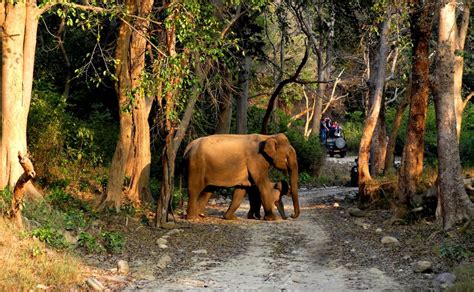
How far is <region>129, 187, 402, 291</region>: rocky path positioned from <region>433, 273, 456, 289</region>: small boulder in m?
0.55

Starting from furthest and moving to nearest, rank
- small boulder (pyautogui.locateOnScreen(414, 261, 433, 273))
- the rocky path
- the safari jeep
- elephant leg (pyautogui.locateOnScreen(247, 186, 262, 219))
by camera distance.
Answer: the safari jeep
elephant leg (pyautogui.locateOnScreen(247, 186, 262, 219))
small boulder (pyautogui.locateOnScreen(414, 261, 433, 273))
the rocky path

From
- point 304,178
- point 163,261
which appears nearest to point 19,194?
point 163,261


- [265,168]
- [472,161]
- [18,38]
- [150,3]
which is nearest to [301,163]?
[472,161]

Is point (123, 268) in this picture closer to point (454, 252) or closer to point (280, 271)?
point (280, 271)

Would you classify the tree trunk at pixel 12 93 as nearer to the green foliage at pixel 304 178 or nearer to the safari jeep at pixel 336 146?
the green foliage at pixel 304 178

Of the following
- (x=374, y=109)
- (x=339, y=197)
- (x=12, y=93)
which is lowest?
(x=339, y=197)

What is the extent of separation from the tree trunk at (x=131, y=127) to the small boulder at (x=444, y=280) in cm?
784

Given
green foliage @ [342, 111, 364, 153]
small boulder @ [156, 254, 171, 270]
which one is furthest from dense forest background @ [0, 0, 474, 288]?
green foliage @ [342, 111, 364, 153]

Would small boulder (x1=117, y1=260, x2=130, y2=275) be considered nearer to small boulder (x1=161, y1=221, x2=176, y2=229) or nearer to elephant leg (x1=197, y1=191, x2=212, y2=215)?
small boulder (x1=161, y1=221, x2=176, y2=229)

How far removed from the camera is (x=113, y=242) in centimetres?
1334

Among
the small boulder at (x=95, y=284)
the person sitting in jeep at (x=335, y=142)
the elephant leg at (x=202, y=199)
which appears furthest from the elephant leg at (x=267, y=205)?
the person sitting in jeep at (x=335, y=142)

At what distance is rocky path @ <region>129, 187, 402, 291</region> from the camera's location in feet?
35.7

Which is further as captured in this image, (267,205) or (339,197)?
(339,197)

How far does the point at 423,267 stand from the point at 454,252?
0.82m
